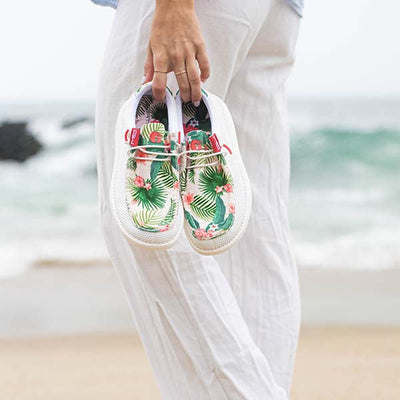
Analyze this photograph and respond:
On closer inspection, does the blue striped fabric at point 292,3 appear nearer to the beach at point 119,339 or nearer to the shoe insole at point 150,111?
the shoe insole at point 150,111

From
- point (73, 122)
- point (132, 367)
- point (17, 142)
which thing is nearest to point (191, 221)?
point (132, 367)

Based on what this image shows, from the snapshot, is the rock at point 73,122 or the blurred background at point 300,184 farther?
the rock at point 73,122

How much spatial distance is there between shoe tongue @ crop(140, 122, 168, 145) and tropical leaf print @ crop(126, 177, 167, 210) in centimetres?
5

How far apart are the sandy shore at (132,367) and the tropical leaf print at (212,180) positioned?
121 cm

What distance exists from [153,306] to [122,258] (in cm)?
8

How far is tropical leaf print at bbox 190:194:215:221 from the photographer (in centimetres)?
98

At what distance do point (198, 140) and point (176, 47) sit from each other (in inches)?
4.5

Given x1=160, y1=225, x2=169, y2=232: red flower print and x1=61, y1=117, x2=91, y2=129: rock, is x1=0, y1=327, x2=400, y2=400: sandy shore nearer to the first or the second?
x1=160, y1=225, x2=169, y2=232: red flower print

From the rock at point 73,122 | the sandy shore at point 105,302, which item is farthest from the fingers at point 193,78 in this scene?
the rock at point 73,122

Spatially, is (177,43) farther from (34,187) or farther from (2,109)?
(2,109)

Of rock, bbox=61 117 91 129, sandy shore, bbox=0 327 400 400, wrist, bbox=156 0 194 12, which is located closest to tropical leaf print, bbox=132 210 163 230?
wrist, bbox=156 0 194 12

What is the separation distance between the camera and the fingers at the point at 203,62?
3.22 feet

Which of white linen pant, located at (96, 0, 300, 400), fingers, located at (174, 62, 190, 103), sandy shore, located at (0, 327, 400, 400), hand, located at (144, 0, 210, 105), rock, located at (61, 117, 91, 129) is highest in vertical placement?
hand, located at (144, 0, 210, 105)

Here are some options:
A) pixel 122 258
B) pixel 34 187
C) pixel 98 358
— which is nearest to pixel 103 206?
pixel 122 258
